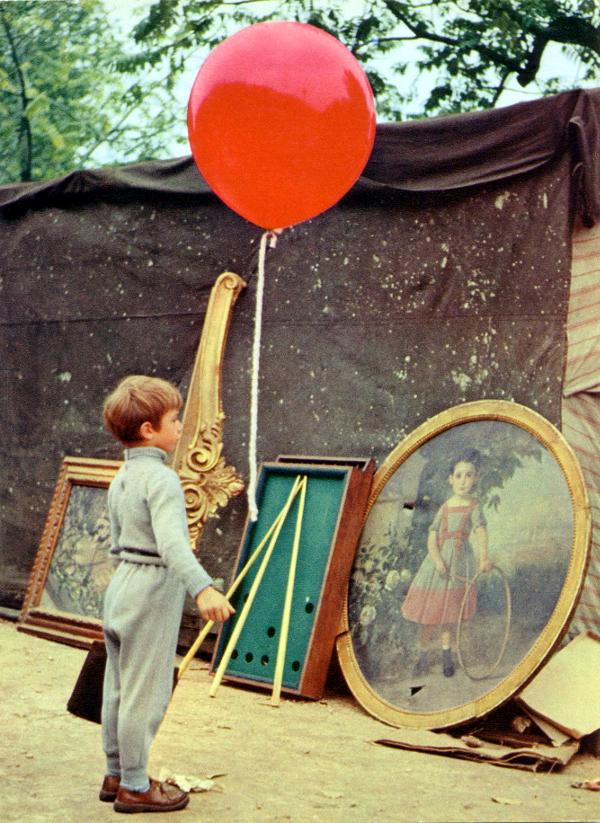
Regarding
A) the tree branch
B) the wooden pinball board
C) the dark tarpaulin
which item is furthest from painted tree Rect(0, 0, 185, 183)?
the wooden pinball board

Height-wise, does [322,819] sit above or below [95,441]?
below

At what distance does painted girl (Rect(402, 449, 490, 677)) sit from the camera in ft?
14.9

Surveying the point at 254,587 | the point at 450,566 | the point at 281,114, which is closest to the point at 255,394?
the point at 254,587

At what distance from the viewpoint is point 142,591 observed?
3152 mm

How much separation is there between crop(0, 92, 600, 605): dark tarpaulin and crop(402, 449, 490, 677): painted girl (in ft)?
1.55

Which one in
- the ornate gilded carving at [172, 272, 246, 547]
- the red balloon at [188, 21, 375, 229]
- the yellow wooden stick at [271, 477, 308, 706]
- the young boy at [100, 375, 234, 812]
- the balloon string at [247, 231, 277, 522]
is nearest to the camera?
the young boy at [100, 375, 234, 812]

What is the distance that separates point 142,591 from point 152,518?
21cm

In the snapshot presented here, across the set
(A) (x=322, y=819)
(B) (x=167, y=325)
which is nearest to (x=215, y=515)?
(B) (x=167, y=325)

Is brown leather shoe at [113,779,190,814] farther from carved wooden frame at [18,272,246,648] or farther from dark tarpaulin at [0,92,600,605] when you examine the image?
dark tarpaulin at [0,92,600,605]

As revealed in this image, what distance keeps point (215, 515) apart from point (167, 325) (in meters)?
1.10

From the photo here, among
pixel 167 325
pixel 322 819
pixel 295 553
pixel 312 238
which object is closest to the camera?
pixel 322 819

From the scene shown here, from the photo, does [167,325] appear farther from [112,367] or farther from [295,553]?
[295,553]

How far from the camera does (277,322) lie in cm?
570

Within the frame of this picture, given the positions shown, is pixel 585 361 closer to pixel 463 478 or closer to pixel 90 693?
pixel 463 478
